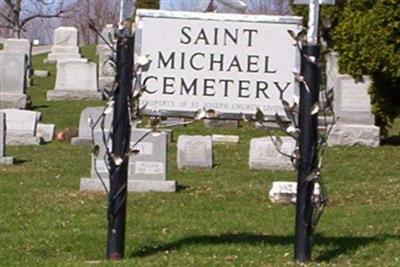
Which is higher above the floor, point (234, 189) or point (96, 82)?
point (234, 189)

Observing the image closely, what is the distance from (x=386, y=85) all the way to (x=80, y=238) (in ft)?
36.3

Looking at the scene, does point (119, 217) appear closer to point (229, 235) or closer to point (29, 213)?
point (229, 235)

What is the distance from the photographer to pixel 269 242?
10.4 m

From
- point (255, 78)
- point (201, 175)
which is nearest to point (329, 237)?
point (255, 78)

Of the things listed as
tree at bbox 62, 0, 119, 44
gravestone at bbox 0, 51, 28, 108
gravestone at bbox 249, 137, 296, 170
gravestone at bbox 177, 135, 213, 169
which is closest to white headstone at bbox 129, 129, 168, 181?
gravestone at bbox 177, 135, 213, 169

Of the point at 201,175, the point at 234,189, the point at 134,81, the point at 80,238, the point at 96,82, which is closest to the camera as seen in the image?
the point at 134,81

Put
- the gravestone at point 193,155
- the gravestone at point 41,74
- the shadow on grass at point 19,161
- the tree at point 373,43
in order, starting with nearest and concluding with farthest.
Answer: the gravestone at point 193,155 → the shadow on grass at point 19,161 → the tree at point 373,43 → the gravestone at point 41,74

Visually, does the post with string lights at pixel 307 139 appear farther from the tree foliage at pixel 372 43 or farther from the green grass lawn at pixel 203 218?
the tree foliage at pixel 372 43

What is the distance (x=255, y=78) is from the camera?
9.54 meters

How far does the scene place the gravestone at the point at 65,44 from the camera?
41.3 metres

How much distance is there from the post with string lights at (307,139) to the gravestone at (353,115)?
11078 millimetres

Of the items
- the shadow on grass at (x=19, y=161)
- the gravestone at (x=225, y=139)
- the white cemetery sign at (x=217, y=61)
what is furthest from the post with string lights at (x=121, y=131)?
the gravestone at (x=225, y=139)

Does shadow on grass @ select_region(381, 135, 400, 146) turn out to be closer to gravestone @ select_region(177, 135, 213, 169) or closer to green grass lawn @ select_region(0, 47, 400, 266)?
green grass lawn @ select_region(0, 47, 400, 266)

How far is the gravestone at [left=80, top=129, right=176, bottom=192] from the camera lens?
14227mm
